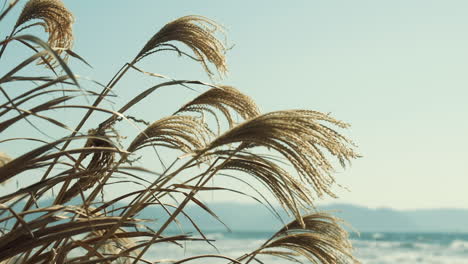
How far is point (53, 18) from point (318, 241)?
1404mm

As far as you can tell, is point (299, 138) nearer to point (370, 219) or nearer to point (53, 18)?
point (53, 18)

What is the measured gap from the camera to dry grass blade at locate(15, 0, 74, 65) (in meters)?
2.36

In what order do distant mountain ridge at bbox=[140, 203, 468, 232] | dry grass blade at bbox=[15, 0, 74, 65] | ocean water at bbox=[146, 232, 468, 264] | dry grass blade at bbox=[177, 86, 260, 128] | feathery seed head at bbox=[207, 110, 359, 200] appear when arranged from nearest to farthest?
1. feathery seed head at bbox=[207, 110, 359, 200]
2. dry grass blade at bbox=[177, 86, 260, 128]
3. dry grass blade at bbox=[15, 0, 74, 65]
4. ocean water at bbox=[146, 232, 468, 264]
5. distant mountain ridge at bbox=[140, 203, 468, 232]

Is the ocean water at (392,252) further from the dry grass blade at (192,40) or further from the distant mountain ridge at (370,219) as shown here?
the distant mountain ridge at (370,219)

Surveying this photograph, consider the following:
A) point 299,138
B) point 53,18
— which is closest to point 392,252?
point 53,18

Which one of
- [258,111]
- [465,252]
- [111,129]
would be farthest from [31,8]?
[465,252]

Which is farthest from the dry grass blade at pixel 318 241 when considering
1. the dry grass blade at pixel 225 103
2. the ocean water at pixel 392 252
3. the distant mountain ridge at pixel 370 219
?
the distant mountain ridge at pixel 370 219

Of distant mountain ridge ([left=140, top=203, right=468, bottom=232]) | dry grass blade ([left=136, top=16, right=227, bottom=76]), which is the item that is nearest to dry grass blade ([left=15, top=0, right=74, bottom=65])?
dry grass blade ([left=136, top=16, right=227, bottom=76])

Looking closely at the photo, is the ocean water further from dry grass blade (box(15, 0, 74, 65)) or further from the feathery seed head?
the feathery seed head

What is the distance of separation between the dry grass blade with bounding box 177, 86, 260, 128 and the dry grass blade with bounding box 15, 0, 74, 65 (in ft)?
1.75

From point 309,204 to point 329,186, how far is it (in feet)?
0.26

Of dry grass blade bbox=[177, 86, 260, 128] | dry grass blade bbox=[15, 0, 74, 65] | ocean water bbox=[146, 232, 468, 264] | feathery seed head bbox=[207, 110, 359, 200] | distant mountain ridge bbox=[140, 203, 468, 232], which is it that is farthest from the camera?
distant mountain ridge bbox=[140, 203, 468, 232]

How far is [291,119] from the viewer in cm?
129

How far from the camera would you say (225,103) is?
1961mm
